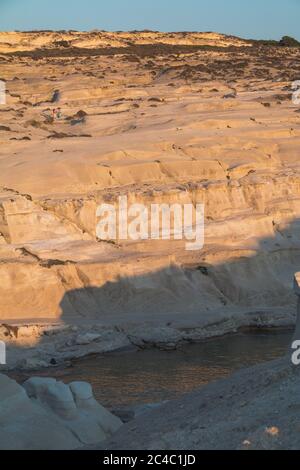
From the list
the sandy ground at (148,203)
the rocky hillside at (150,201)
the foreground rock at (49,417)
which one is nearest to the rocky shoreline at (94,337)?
the sandy ground at (148,203)

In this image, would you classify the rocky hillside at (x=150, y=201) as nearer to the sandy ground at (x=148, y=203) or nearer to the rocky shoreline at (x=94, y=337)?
the sandy ground at (x=148, y=203)

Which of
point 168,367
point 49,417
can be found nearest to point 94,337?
point 168,367

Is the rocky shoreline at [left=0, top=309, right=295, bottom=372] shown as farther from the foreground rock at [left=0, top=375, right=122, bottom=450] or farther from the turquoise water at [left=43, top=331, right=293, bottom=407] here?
the foreground rock at [left=0, top=375, right=122, bottom=450]

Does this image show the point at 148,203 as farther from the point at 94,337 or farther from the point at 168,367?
the point at 168,367

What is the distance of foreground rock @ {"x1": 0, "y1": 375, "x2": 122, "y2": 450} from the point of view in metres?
12.1

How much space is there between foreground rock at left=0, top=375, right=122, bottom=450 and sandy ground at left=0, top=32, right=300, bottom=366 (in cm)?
798

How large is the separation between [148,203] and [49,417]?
563 inches

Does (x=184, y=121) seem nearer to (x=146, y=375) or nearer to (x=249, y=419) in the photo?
(x=146, y=375)

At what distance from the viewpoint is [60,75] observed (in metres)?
46.0

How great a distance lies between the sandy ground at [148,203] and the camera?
23531mm

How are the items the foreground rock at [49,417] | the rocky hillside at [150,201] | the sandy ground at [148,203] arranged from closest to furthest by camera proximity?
the foreground rock at [49,417] → the sandy ground at [148,203] → the rocky hillside at [150,201]

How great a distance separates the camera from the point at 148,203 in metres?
26.6

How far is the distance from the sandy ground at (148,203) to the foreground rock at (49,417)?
7977 mm

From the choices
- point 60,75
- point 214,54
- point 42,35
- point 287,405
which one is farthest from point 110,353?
point 42,35
